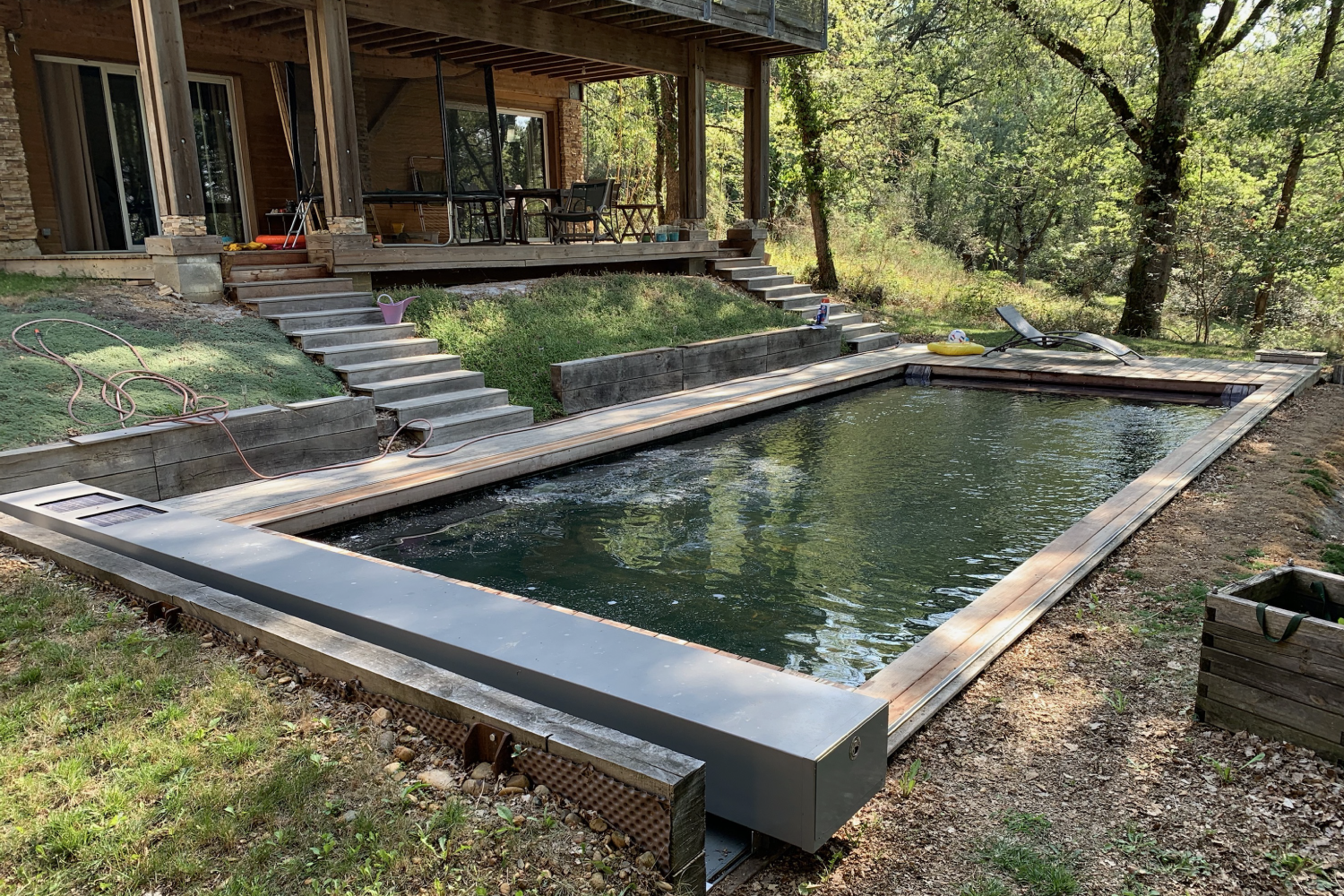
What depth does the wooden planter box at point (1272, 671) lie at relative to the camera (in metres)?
2.54

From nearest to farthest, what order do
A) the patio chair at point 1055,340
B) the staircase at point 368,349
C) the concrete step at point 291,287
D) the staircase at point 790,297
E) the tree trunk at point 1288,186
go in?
1. the staircase at point 368,349
2. the concrete step at point 291,287
3. the patio chair at point 1055,340
4. the staircase at point 790,297
5. the tree trunk at point 1288,186

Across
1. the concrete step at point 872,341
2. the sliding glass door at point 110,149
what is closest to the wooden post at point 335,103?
the sliding glass door at point 110,149

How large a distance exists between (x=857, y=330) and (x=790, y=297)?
3.22 ft

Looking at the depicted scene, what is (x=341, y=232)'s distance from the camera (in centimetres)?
796

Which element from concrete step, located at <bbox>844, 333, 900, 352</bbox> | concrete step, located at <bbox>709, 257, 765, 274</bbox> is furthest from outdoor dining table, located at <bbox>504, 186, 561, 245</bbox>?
concrete step, located at <bbox>844, 333, 900, 352</bbox>

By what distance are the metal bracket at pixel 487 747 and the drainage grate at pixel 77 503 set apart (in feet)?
9.75

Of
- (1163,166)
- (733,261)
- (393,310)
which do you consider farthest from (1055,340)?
(393,310)

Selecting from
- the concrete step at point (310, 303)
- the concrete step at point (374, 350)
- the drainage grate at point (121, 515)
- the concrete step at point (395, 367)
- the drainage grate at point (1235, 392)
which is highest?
the concrete step at point (310, 303)

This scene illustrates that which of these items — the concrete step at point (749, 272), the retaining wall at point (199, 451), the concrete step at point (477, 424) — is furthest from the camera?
the concrete step at point (749, 272)

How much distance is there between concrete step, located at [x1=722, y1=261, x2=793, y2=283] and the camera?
11953 millimetres

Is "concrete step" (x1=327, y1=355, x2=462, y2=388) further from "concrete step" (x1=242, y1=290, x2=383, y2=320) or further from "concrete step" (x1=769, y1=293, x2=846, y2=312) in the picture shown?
"concrete step" (x1=769, y1=293, x2=846, y2=312)

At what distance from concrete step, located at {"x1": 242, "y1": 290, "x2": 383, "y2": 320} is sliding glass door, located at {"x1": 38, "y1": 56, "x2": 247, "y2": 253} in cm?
254

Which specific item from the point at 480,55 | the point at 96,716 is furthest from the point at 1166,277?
the point at 96,716

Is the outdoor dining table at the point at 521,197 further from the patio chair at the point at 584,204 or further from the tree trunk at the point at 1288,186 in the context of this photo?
the tree trunk at the point at 1288,186
